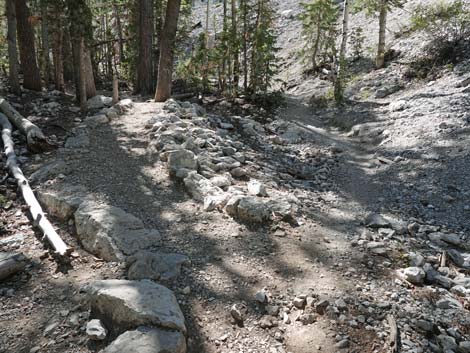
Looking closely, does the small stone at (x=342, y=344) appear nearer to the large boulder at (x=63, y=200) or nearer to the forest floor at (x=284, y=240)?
the forest floor at (x=284, y=240)

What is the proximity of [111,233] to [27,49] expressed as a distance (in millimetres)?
10238

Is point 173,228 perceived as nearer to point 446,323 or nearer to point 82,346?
point 82,346

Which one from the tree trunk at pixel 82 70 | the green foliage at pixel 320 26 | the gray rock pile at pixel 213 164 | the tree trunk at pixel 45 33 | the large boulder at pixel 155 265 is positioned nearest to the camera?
the large boulder at pixel 155 265

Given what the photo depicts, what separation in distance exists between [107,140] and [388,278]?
669 cm

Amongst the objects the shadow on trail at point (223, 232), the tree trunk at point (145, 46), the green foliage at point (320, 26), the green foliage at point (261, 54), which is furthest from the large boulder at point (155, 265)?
the green foliage at point (320, 26)

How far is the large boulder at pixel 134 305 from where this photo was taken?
3297 millimetres

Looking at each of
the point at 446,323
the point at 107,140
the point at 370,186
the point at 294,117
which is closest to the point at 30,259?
the point at 107,140

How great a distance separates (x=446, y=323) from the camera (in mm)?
3799

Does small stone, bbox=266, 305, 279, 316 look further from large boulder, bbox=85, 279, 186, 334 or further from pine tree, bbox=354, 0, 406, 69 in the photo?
pine tree, bbox=354, 0, 406, 69

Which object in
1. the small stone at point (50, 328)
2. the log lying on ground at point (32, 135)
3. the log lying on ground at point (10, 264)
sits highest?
the log lying on ground at point (32, 135)

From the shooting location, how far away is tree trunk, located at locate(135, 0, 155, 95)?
45.0ft

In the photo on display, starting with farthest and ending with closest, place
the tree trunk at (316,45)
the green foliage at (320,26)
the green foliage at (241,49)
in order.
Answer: the tree trunk at (316,45) < the green foliage at (320,26) < the green foliage at (241,49)

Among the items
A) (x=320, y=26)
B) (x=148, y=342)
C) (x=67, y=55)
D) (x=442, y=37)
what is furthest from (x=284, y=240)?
(x=320, y=26)

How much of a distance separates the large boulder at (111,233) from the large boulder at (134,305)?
2.81 ft
